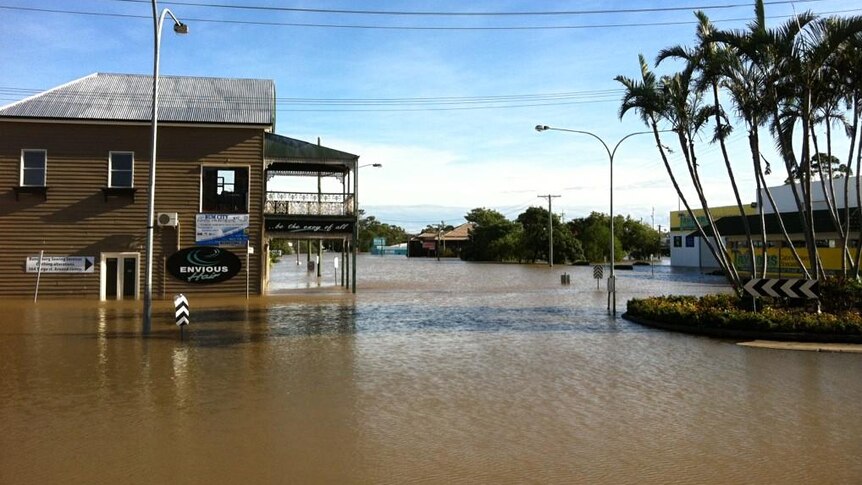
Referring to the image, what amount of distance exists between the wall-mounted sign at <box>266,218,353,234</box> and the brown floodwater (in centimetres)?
1219

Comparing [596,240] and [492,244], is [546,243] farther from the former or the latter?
[492,244]

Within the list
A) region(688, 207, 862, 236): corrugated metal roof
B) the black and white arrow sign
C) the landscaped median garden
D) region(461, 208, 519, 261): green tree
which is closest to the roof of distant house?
region(461, 208, 519, 261): green tree

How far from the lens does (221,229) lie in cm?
2686

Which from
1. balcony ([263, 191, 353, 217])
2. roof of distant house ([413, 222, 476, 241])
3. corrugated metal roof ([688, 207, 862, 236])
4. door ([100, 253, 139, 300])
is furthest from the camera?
roof of distant house ([413, 222, 476, 241])

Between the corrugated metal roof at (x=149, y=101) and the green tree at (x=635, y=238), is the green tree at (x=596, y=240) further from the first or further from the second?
the corrugated metal roof at (x=149, y=101)

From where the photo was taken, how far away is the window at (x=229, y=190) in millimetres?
27109

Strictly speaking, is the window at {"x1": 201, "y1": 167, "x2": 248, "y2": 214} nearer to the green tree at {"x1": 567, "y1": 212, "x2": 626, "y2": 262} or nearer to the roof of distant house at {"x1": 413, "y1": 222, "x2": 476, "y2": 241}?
the green tree at {"x1": 567, "y1": 212, "x2": 626, "y2": 262}

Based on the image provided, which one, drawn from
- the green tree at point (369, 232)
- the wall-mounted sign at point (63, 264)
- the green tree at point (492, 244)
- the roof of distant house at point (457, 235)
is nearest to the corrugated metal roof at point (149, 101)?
the wall-mounted sign at point (63, 264)

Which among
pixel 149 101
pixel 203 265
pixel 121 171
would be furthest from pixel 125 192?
pixel 149 101

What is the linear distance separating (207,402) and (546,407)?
4.53 m

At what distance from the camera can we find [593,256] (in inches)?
3378

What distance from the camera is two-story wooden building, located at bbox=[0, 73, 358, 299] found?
25766mm

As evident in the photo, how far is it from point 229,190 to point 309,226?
3.77m

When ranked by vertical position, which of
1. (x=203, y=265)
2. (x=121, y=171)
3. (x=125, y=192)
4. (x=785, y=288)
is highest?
(x=121, y=171)
